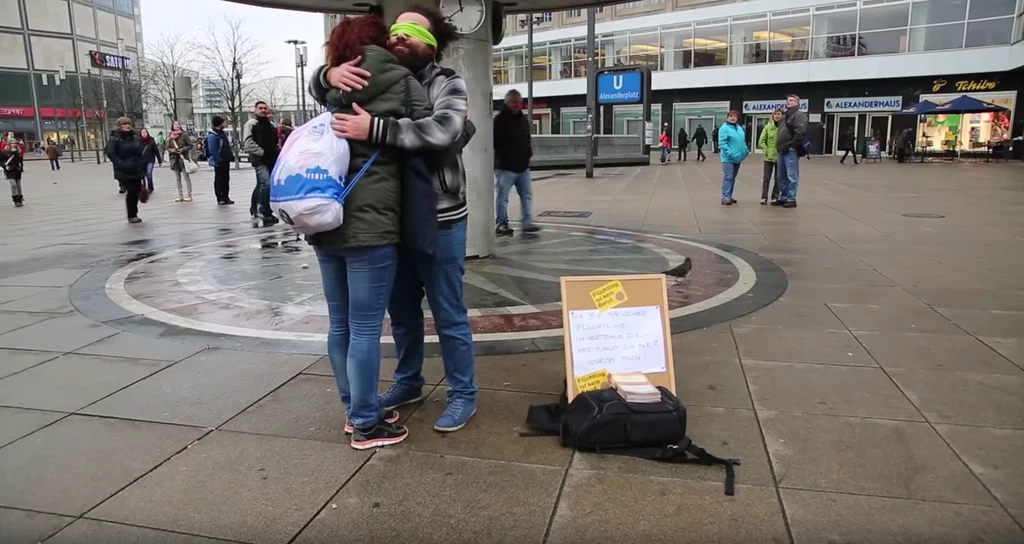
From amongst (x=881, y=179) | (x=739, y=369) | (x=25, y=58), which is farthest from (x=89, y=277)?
(x=25, y=58)

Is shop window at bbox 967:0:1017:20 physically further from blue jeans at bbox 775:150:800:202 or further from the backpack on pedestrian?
the backpack on pedestrian

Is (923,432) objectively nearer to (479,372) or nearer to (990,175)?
(479,372)

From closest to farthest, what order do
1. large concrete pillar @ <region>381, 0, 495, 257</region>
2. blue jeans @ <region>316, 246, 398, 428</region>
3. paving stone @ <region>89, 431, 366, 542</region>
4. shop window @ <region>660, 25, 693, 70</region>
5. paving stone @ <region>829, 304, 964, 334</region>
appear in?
paving stone @ <region>89, 431, 366, 542</region>, blue jeans @ <region>316, 246, 398, 428</region>, paving stone @ <region>829, 304, 964, 334</region>, large concrete pillar @ <region>381, 0, 495, 257</region>, shop window @ <region>660, 25, 693, 70</region>

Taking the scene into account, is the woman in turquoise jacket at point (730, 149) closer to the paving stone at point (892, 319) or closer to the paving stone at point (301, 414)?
the paving stone at point (892, 319)

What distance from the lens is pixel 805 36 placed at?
3638 cm

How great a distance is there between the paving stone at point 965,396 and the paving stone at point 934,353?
12 centimetres

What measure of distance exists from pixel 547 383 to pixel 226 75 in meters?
46.9

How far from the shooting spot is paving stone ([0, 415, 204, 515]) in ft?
9.27

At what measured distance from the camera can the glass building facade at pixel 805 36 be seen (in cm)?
3177

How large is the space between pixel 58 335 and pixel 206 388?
1966 millimetres

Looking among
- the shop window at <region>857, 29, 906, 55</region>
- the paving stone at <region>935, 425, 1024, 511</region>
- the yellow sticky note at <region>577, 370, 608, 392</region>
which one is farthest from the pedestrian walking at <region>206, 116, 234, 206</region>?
the shop window at <region>857, 29, 906, 55</region>

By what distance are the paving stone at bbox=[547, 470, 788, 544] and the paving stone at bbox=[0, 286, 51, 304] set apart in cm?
602

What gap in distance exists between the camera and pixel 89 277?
24.1ft

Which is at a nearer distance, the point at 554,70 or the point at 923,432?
the point at 923,432
